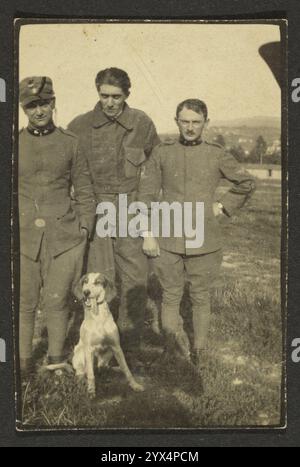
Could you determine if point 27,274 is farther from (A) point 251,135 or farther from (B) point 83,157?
(A) point 251,135

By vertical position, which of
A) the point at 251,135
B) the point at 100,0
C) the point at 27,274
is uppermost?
the point at 100,0

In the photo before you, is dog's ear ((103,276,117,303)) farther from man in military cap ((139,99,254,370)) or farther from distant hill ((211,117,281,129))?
distant hill ((211,117,281,129))

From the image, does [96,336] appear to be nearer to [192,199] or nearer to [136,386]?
[136,386]

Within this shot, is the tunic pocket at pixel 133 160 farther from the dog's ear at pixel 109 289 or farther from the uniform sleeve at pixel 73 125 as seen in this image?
the dog's ear at pixel 109 289

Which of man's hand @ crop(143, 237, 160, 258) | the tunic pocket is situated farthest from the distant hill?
man's hand @ crop(143, 237, 160, 258)

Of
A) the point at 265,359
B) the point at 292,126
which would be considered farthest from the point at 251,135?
the point at 265,359

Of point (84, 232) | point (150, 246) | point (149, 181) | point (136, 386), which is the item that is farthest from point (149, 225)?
point (136, 386)
